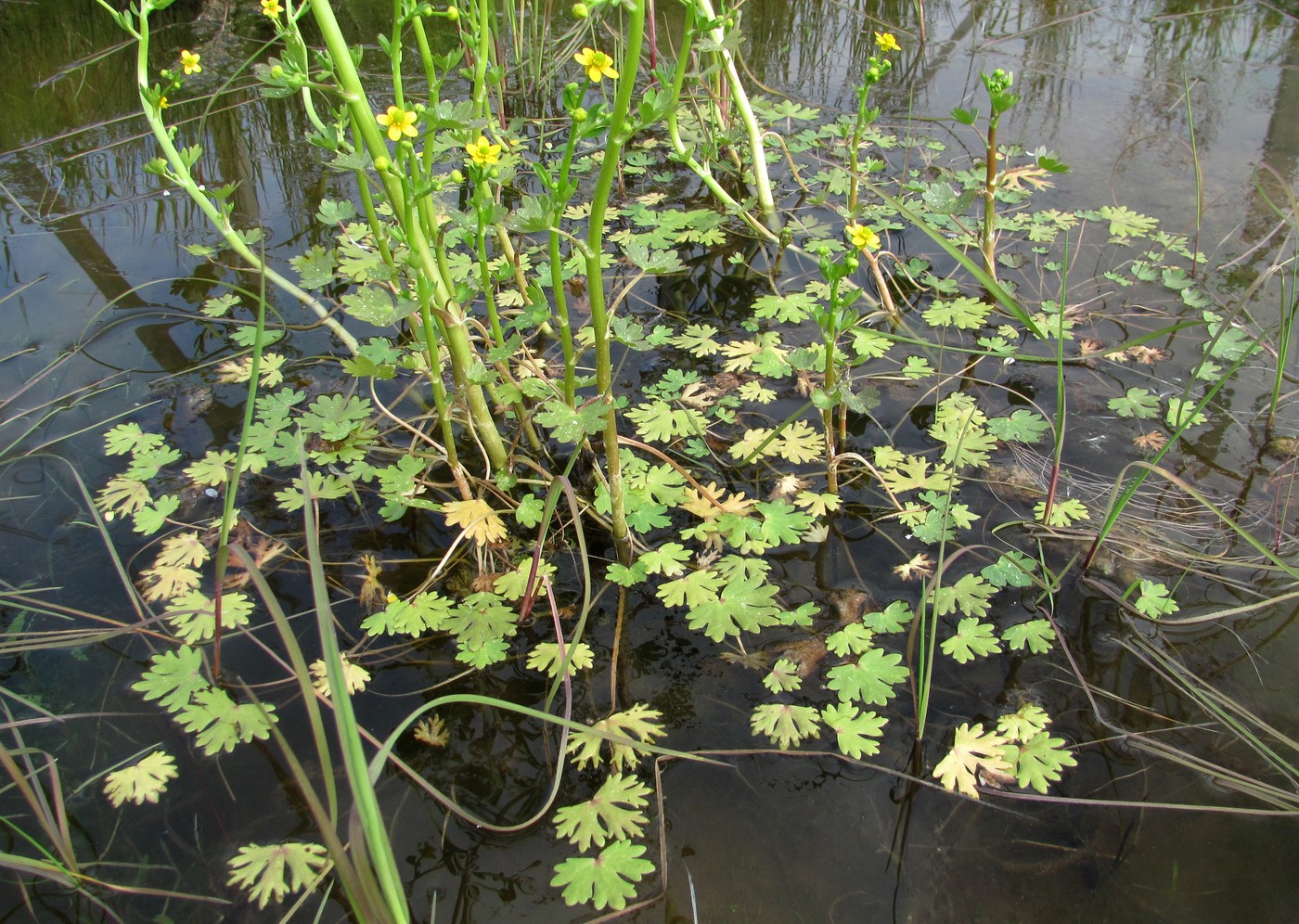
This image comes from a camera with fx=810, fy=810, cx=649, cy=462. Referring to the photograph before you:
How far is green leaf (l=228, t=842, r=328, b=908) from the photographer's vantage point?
1.69 metres

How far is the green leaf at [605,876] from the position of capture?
1637 millimetres

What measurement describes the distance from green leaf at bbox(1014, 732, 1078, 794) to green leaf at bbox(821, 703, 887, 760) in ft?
1.01

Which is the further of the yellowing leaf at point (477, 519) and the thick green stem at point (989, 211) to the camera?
the thick green stem at point (989, 211)

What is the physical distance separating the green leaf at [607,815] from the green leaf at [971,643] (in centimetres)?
85

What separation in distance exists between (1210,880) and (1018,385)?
67.1 inches

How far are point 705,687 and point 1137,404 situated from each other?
5.98 ft

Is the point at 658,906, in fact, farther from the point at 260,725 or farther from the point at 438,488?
the point at 438,488

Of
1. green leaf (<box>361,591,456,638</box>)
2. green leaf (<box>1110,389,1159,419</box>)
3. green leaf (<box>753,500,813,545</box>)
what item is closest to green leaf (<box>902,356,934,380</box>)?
green leaf (<box>1110,389,1159,419</box>)

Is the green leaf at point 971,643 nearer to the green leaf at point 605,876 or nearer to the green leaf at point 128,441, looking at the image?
the green leaf at point 605,876

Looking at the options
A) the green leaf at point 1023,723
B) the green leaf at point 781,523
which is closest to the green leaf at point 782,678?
the green leaf at point 781,523

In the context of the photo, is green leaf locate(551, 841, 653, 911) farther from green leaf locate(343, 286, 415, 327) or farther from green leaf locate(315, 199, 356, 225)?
green leaf locate(315, 199, 356, 225)

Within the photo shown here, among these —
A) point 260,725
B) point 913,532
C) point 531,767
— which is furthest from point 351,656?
point 913,532

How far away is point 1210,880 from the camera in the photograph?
5.49 ft

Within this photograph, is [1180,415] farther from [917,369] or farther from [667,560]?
[667,560]
